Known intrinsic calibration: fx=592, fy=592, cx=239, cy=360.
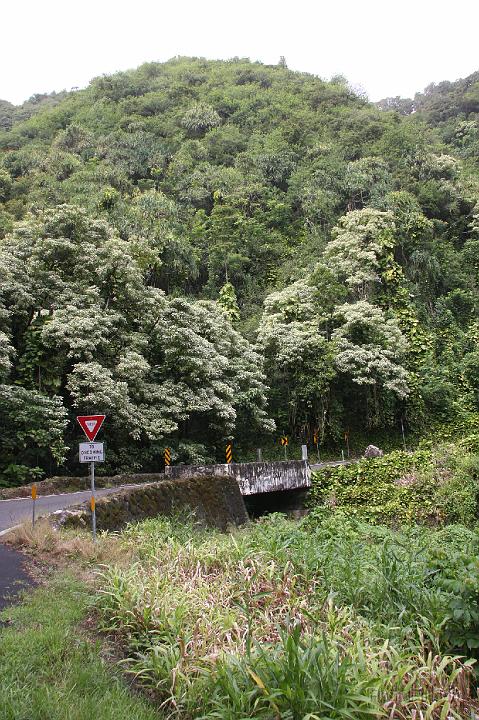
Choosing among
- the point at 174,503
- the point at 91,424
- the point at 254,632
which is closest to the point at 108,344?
the point at 174,503

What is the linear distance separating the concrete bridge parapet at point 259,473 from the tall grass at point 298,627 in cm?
886

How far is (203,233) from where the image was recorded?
4000 cm

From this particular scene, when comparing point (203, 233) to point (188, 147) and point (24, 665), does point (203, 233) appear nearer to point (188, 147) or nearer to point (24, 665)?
point (188, 147)

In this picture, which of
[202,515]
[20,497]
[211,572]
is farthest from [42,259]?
[211,572]

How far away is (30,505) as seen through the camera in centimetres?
1441

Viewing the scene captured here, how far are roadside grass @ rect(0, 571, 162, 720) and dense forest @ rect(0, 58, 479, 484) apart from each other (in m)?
14.1

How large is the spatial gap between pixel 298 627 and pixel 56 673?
6.31 ft

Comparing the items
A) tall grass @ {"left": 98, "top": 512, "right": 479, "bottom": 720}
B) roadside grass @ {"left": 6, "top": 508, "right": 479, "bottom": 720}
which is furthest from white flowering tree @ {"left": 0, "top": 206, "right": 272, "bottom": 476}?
tall grass @ {"left": 98, "top": 512, "right": 479, "bottom": 720}

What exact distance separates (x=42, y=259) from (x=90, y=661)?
19551mm

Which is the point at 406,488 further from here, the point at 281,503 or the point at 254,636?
the point at 254,636

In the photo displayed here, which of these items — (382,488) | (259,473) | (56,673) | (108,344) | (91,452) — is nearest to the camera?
(56,673)

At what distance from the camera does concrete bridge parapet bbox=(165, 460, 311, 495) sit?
17234mm

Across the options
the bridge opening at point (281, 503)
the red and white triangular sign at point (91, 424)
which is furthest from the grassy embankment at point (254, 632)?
the bridge opening at point (281, 503)

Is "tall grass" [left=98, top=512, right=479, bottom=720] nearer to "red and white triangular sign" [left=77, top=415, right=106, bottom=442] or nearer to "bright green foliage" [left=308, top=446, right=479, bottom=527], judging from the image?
"red and white triangular sign" [left=77, top=415, right=106, bottom=442]
